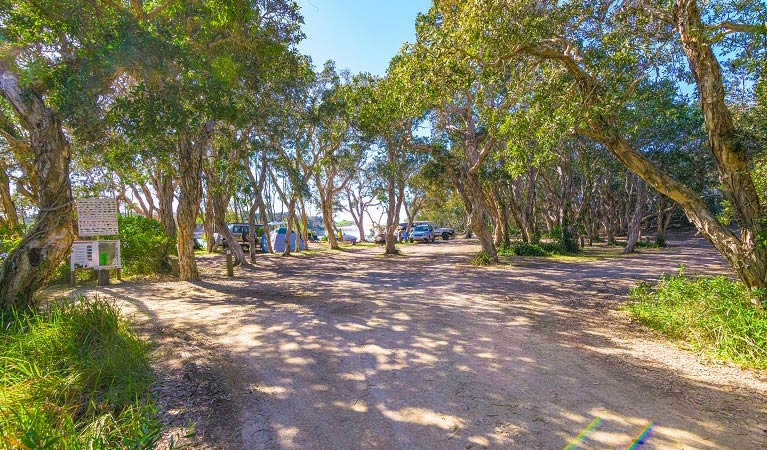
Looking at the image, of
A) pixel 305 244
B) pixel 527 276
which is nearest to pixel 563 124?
pixel 527 276

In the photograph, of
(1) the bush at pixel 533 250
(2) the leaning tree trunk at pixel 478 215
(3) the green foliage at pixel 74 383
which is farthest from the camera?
(1) the bush at pixel 533 250

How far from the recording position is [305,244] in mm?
25812

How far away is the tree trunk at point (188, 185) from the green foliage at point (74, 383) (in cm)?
492

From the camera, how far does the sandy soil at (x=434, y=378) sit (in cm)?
285

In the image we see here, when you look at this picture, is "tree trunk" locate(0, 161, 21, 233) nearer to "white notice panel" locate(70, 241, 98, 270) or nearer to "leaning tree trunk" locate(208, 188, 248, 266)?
"white notice panel" locate(70, 241, 98, 270)

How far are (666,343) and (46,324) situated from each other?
773cm

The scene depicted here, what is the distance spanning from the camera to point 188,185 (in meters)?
9.64

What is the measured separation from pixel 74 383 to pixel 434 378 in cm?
333

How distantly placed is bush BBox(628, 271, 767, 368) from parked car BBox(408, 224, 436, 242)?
28.2m

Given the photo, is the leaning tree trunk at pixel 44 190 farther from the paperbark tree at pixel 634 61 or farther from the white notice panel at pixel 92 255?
the paperbark tree at pixel 634 61

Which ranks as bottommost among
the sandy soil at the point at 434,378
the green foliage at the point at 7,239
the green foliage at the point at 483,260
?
the sandy soil at the point at 434,378

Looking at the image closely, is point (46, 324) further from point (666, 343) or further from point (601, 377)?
point (666, 343)

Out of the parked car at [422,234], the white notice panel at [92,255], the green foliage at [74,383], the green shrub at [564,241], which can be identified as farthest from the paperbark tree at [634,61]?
the parked car at [422,234]

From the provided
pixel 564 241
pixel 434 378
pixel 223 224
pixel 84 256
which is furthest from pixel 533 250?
pixel 84 256
